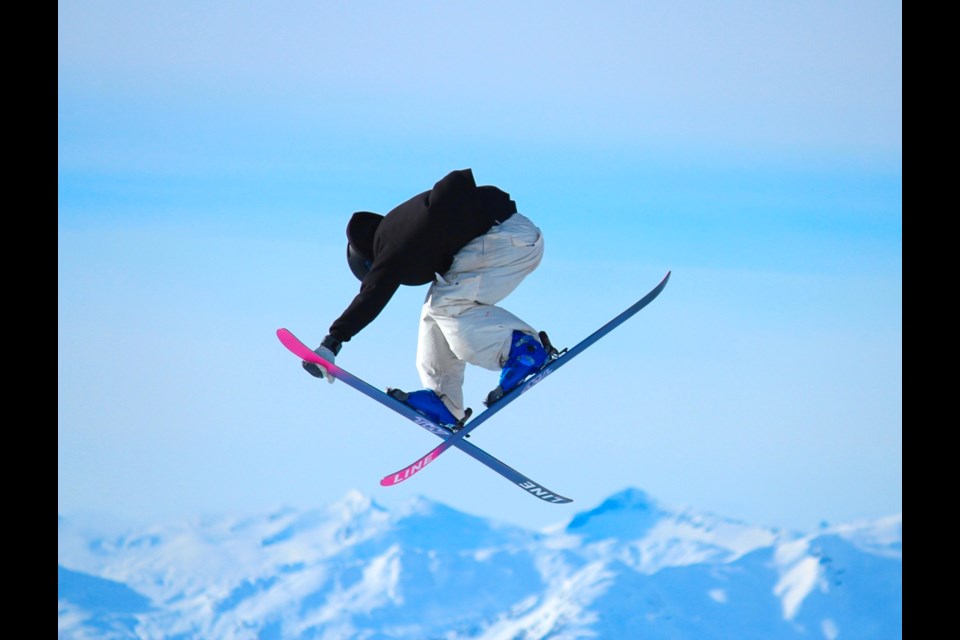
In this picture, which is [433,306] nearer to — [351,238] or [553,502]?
[351,238]

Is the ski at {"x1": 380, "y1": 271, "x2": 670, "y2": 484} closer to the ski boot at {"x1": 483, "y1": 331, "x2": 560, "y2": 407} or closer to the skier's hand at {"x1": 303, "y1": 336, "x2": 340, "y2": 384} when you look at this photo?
the ski boot at {"x1": 483, "y1": 331, "x2": 560, "y2": 407}

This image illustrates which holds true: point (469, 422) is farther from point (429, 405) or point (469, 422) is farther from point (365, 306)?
→ point (365, 306)

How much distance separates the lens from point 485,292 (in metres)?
7.91

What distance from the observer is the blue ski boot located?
311 inches

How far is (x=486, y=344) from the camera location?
791 centimetres

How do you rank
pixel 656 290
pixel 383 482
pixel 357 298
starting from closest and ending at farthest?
pixel 357 298 → pixel 383 482 → pixel 656 290

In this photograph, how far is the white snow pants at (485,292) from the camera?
7.87m

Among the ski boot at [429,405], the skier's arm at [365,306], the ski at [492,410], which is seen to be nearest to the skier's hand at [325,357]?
the skier's arm at [365,306]

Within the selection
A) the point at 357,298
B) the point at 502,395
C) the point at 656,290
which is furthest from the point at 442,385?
the point at 656,290

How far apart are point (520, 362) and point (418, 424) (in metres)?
0.74

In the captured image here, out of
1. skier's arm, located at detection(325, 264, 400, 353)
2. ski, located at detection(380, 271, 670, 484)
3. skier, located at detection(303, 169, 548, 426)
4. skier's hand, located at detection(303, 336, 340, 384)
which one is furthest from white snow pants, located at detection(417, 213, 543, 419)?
skier's hand, located at detection(303, 336, 340, 384)

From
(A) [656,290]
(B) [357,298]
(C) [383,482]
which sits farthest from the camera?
(A) [656,290]

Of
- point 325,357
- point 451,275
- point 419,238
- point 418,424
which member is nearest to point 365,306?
point 325,357

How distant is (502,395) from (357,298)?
111 cm
